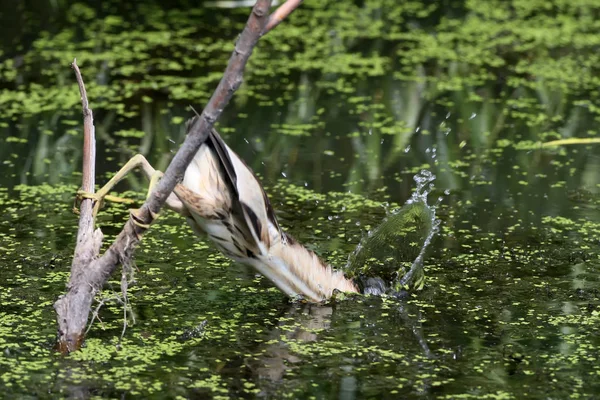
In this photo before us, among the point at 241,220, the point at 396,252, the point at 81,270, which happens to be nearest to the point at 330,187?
the point at 396,252

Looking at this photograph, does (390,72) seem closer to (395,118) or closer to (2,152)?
(395,118)

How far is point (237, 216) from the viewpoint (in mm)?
4051

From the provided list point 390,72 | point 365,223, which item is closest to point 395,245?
point 365,223

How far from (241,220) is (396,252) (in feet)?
3.24

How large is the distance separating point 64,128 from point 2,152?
482 millimetres

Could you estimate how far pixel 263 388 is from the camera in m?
3.59

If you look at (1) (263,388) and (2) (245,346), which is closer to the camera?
(1) (263,388)

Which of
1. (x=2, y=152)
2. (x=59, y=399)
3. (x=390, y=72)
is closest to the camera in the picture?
(x=59, y=399)

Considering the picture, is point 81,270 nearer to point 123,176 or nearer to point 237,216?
point 123,176

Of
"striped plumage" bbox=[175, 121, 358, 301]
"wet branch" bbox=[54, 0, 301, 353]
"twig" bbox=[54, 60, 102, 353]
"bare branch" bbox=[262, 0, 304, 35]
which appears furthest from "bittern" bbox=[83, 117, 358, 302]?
"bare branch" bbox=[262, 0, 304, 35]

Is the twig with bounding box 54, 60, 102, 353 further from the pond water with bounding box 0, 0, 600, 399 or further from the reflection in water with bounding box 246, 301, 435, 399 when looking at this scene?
the reflection in water with bounding box 246, 301, 435, 399

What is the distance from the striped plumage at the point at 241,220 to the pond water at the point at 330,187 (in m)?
0.14

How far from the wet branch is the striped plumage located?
12.1 inches

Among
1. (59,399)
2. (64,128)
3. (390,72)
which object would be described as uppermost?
(390,72)
